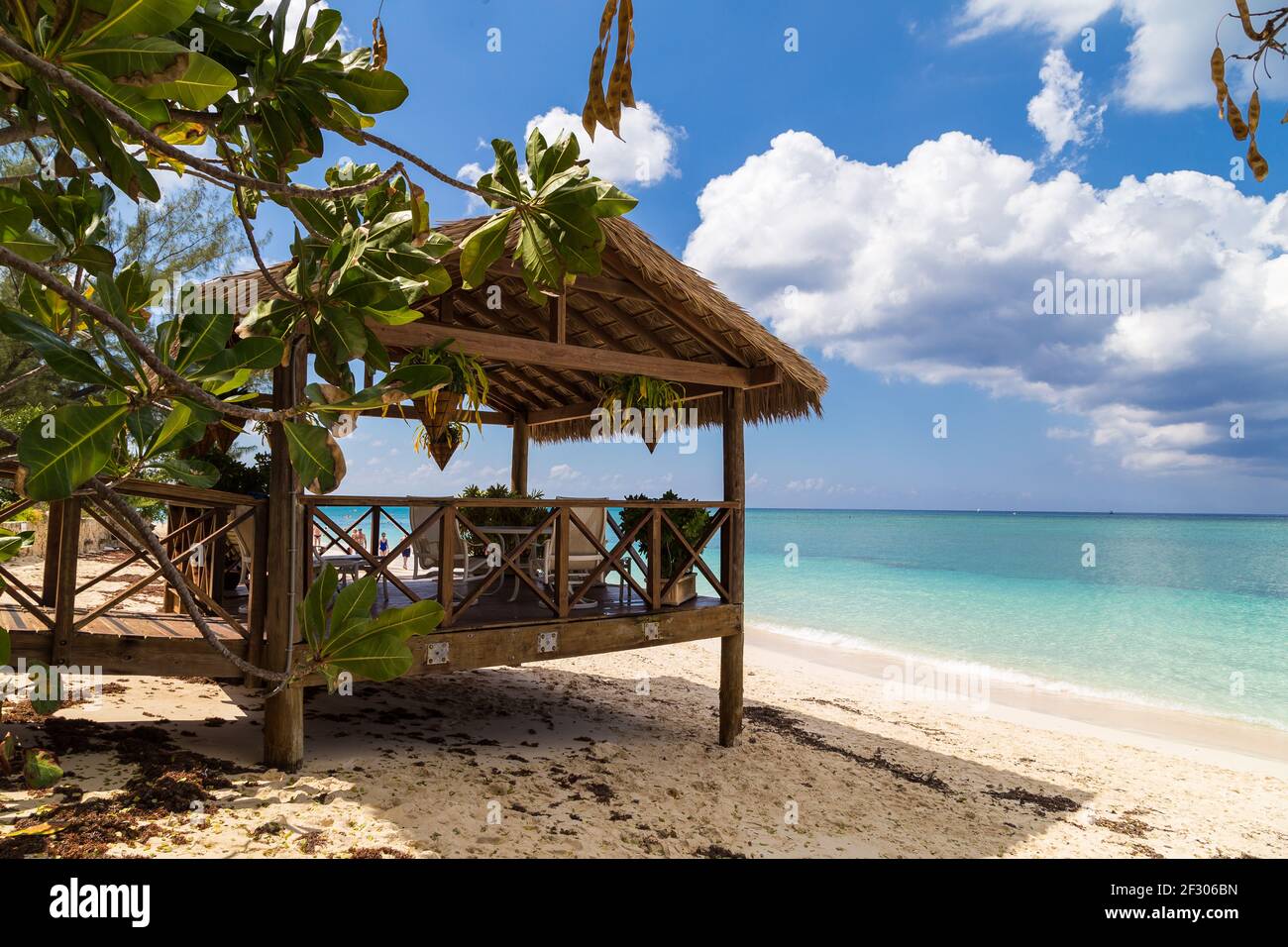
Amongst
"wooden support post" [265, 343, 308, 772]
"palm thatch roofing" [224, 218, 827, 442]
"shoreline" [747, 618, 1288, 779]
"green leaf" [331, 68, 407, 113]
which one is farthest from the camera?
"shoreline" [747, 618, 1288, 779]

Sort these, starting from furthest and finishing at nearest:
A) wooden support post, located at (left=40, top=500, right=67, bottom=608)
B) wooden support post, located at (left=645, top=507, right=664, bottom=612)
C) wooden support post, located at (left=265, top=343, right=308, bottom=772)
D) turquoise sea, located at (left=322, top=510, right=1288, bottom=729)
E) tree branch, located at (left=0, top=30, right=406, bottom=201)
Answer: turquoise sea, located at (left=322, top=510, right=1288, bottom=729), wooden support post, located at (left=645, top=507, right=664, bottom=612), wooden support post, located at (left=265, top=343, right=308, bottom=772), wooden support post, located at (left=40, top=500, right=67, bottom=608), tree branch, located at (left=0, top=30, right=406, bottom=201)

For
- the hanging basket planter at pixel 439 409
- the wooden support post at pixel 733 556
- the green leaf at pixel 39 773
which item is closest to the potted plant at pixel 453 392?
the hanging basket planter at pixel 439 409

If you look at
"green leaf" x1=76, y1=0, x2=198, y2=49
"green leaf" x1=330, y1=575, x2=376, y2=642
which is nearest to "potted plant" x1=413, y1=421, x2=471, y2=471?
"green leaf" x1=330, y1=575, x2=376, y2=642

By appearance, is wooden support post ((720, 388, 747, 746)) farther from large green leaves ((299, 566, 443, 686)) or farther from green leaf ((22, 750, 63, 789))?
large green leaves ((299, 566, 443, 686))

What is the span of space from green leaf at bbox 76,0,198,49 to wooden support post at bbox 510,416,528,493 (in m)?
8.07

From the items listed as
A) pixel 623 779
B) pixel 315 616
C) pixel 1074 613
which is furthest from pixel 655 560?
pixel 1074 613

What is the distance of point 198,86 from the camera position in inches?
52.9

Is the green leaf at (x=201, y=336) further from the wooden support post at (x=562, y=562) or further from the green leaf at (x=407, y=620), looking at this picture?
the wooden support post at (x=562, y=562)

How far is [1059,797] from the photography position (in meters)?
6.59

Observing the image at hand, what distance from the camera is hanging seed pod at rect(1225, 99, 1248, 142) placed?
59.6 inches

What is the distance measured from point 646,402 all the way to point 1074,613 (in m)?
21.6

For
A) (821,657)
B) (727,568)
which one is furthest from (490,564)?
(821,657)

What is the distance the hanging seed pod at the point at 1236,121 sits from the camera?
1.51m

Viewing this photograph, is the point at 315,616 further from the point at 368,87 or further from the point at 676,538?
the point at 676,538
